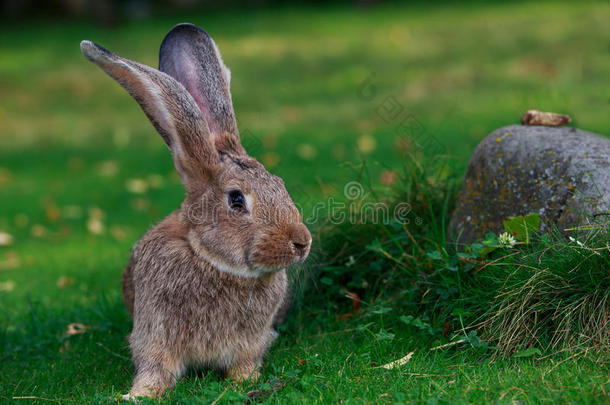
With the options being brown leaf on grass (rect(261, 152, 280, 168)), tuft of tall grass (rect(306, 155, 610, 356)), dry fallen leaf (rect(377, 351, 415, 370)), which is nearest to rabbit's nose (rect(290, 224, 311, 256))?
dry fallen leaf (rect(377, 351, 415, 370))

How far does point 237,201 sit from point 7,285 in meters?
3.84

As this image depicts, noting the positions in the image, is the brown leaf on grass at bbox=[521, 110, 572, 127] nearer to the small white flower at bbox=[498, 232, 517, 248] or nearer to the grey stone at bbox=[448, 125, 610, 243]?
the grey stone at bbox=[448, 125, 610, 243]

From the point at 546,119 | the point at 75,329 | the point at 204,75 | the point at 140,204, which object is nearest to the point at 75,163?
the point at 140,204

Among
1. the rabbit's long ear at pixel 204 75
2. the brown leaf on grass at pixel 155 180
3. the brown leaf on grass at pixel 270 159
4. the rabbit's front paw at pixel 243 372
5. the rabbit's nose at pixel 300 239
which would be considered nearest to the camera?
the rabbit's nose at pixel 300 239

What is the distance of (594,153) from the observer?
171 inches

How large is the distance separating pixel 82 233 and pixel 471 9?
1507 cm

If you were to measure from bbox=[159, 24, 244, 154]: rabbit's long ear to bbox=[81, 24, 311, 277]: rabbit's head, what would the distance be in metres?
0.02

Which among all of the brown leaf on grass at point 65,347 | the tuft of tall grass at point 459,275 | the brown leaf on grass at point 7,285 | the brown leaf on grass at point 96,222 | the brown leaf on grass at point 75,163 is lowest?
the brown leaf on grass at point 96,222

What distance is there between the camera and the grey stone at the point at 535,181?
418 cm

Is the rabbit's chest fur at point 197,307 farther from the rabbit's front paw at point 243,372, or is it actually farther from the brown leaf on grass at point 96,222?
the brown leaf on grass at point 96,222

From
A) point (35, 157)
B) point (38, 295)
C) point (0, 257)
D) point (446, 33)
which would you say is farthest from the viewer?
point (446, 33)

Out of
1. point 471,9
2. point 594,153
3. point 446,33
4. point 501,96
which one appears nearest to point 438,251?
point 594,153

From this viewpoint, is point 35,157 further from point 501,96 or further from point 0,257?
point 501,96

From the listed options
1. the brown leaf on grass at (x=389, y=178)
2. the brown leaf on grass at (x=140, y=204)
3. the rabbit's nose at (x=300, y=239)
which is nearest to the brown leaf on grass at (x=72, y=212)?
the brown leaf on grass at (x=140, y=204)
